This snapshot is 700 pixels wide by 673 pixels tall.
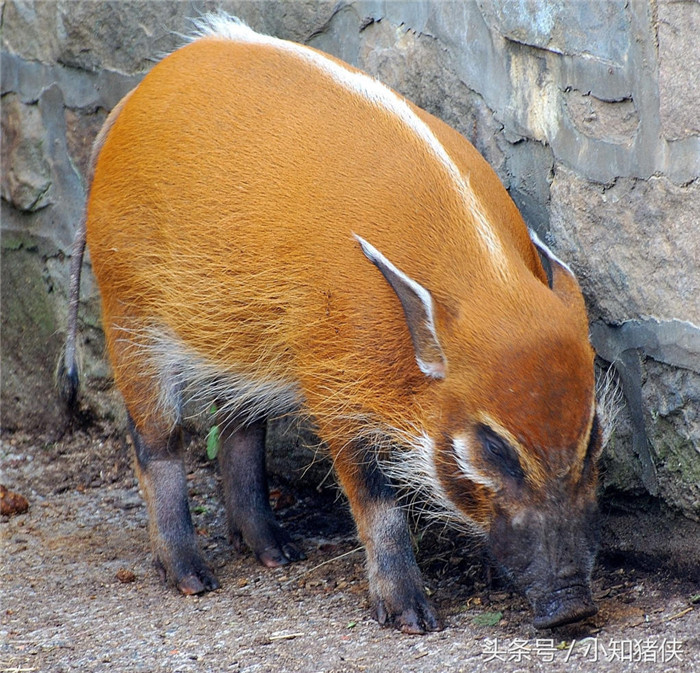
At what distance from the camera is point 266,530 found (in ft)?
12.9

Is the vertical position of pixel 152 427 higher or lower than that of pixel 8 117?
lower

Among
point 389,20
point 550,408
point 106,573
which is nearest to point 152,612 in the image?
point 106,573

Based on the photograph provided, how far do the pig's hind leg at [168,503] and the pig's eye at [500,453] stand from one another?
1252 mm

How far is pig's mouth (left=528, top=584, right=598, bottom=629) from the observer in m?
2.80

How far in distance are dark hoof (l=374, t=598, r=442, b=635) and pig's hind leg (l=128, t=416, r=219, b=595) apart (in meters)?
0.72

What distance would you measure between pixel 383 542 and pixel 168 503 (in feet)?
2.92

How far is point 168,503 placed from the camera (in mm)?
3742

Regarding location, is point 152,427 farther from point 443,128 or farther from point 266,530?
point 443,128

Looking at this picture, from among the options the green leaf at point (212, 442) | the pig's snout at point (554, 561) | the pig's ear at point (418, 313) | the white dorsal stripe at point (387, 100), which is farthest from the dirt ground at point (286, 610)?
the white dorsal stripe at point (387, 100)

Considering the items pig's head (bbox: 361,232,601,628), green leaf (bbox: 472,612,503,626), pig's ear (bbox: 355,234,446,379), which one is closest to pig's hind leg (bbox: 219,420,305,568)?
green leaf (bbox: 472,612,503,626)

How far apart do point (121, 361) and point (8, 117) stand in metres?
2.02

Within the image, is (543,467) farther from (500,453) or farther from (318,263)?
(318,263)

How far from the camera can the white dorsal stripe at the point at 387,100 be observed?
10.1 feet

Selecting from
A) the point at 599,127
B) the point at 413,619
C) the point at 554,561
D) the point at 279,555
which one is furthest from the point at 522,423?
the point at 279,555
